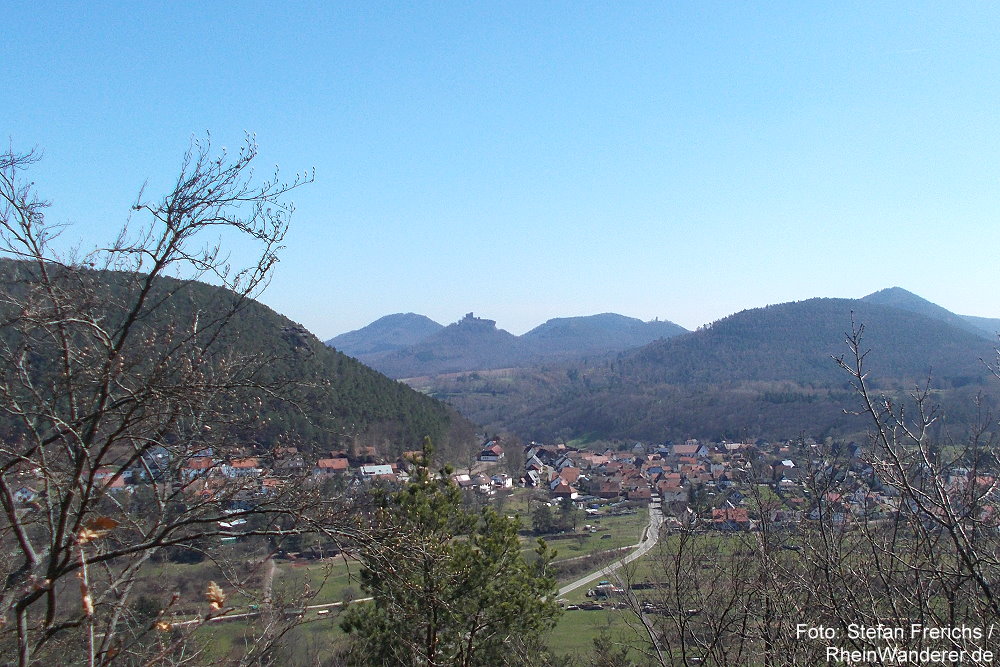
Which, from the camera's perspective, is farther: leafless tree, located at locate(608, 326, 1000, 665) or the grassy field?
the grassy field

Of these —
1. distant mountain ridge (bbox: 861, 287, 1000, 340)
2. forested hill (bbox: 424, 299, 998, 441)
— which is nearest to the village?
forested hill (bbox: 424, 299, 998, 441)

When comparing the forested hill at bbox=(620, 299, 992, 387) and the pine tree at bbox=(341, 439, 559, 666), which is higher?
the forested hill at bbox=(620, 299, 992, 387)

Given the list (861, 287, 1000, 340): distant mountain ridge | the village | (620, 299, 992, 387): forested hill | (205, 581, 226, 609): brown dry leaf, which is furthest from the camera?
(861, 287, 1000, 340): distant mountain ridge

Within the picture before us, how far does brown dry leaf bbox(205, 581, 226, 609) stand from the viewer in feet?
7.73

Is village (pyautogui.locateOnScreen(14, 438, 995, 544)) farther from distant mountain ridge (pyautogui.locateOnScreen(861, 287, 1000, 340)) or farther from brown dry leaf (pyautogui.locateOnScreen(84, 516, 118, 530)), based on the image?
distant mountain ridge (pyautogui.locateOnScreen(861, 287, 1000, 340))

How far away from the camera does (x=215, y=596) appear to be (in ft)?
7.78

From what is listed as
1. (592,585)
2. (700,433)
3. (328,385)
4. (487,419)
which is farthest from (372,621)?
(487,419)

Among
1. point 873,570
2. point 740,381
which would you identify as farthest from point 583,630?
point 740,381

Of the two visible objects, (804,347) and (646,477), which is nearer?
(646,477)

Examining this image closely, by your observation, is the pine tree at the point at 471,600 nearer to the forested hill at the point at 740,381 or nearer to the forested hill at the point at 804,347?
the forested hill at the point at 740,381

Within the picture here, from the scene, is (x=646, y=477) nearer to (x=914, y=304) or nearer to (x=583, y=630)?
(x=583, y=630)

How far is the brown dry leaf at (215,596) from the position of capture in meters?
2.36

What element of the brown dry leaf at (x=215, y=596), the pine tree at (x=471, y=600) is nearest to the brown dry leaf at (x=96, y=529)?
the brown dry leaf at (x=215, y=596)

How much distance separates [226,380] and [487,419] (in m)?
76.3
